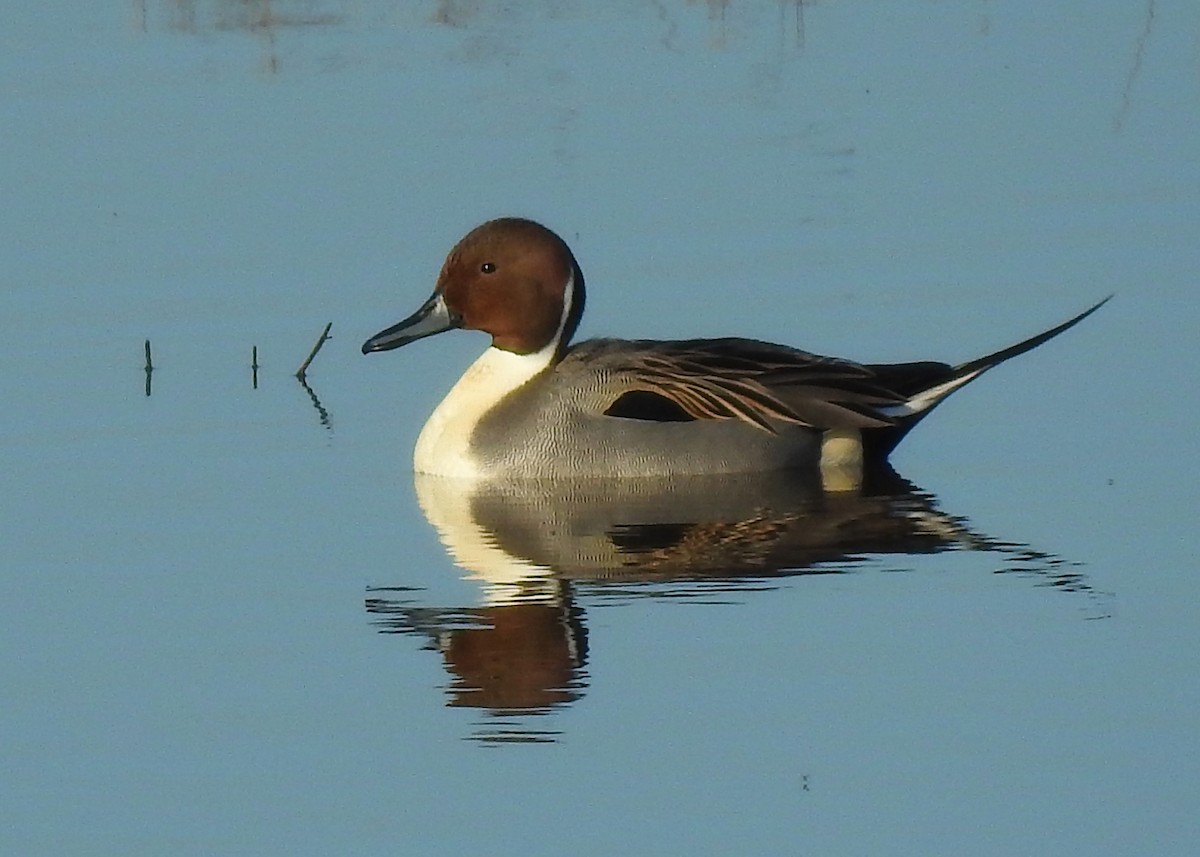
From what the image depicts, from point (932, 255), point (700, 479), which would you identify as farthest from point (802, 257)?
point (700, 479)

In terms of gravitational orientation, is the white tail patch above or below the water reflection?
above

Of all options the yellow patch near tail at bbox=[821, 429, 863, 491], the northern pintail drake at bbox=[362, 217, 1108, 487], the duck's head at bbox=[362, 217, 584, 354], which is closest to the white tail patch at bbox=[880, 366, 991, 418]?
the northern pintail drake at bbox=[362, 217, 1108, 487]

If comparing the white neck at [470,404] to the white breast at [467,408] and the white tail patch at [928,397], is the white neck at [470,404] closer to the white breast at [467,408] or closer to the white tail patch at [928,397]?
the white breast at [467,408]

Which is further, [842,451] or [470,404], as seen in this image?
[470,404]

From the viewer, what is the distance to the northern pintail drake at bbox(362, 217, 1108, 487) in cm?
1005

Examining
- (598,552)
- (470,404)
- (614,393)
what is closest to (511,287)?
(470,404)

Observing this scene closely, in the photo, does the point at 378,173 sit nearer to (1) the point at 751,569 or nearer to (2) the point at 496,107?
(2) the point at 496,107

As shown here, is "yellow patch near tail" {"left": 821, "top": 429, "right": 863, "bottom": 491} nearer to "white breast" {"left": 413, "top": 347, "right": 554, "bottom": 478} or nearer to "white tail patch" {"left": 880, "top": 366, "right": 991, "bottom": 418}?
"white tail patch" {"left": 880, "top": 366, "right": 991, "bottom": 418}

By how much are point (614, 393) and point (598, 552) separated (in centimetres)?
144

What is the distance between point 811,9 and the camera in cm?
1628

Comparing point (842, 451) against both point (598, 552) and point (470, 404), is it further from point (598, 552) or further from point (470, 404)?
point (598, 552)

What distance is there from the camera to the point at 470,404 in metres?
10.3

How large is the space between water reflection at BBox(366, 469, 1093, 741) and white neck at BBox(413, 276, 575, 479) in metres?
0.09

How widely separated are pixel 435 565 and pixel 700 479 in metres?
1.68
